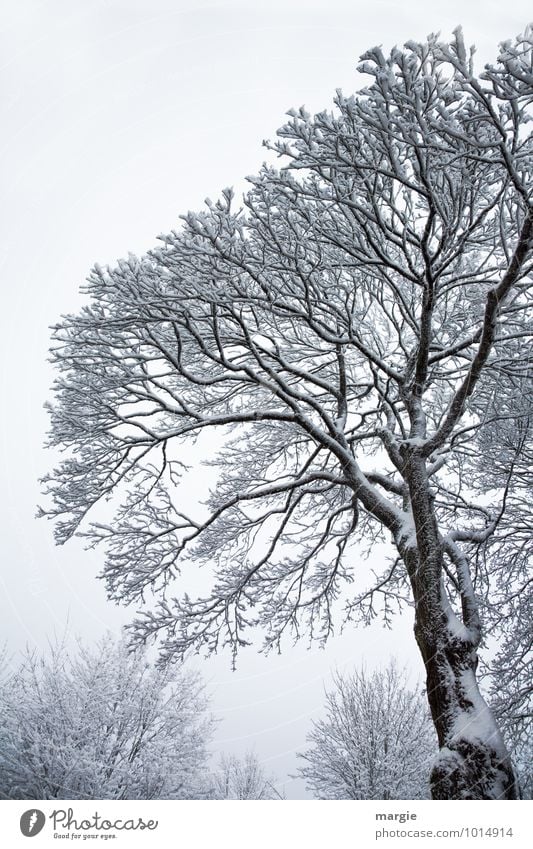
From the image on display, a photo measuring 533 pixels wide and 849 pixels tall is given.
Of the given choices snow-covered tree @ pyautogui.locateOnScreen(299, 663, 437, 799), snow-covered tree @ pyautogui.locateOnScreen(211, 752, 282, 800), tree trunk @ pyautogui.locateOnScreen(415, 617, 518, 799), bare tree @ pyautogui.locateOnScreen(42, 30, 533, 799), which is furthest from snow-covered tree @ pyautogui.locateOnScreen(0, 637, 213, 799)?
tree trunk @ pyautogui.locateOnScreen(415, 617, 518, 799)

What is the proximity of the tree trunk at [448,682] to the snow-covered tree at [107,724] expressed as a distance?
12.3 feet

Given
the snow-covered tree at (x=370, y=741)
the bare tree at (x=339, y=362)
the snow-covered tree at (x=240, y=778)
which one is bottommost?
the snow-covered tree at (x=240, y=778)

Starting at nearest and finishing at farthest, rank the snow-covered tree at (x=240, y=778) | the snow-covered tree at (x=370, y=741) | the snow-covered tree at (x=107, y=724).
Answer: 1. the snow-covered tree at (x=107, y=724)
2. the snow-covered tree at (x=370, y=741)
3. the snow-covered tree at (x=240, y=778)

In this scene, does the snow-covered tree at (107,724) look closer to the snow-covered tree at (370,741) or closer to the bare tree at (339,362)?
the snow-covered tree at (370,741)

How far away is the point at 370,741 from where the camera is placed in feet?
27.0

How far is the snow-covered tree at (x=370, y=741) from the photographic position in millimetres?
7641

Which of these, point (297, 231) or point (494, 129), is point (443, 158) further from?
point (297, 231)

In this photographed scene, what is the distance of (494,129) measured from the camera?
9.47 ft

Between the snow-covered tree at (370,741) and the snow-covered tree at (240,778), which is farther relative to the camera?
the snow-covered tree at (240,778)

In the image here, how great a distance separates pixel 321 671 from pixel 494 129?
8.02m

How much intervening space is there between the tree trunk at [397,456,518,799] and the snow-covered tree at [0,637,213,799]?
12.3 feet

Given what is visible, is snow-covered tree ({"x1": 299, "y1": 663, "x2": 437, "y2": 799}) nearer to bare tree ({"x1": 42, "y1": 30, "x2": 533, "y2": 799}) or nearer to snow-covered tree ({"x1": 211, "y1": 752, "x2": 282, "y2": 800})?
snow-covered tree ({"x1": 211, "y1": 752, "x2": 282, "y2": 800})

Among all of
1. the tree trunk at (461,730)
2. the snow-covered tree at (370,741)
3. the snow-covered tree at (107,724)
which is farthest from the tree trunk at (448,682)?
the snow-covered tree at (370,741)

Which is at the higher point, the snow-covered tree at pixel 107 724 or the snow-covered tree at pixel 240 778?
the snow-covered tree at pixel 107 724
